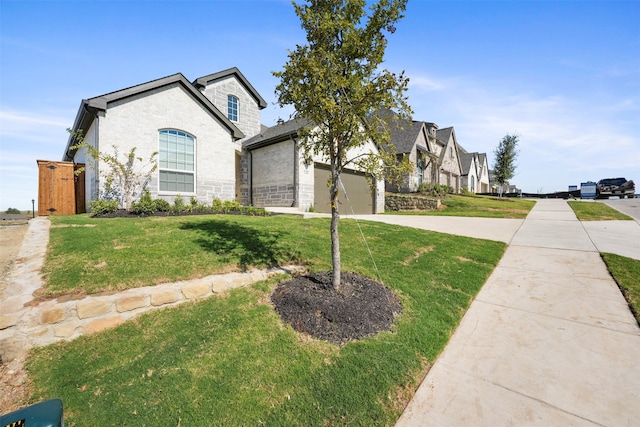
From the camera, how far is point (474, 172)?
42875 millimetres

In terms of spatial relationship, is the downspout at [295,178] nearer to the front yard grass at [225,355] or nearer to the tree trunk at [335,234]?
the front yard grass at [225,355]

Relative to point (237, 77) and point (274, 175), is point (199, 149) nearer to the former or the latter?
point (274, 175)

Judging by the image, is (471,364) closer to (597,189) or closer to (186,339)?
(186,339)

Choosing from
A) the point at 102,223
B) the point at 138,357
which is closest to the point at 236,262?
the point at 138,357

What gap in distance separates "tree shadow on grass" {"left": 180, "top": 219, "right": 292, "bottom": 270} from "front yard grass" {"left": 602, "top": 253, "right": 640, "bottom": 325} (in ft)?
20.3

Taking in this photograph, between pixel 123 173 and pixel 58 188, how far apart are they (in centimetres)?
376

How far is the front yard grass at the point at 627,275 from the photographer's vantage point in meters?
4.54

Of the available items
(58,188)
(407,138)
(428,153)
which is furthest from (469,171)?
(58,188)

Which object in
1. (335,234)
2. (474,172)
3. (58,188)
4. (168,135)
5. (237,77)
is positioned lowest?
(335,234)

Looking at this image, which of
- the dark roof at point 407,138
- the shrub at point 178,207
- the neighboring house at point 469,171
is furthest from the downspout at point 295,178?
the neighboring house at point 469,171

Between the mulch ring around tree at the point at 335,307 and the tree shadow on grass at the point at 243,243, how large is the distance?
3.63ft

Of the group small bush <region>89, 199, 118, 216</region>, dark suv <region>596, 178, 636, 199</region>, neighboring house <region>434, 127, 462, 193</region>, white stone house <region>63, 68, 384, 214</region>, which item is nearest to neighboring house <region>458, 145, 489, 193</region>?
neighboring house <region>434, 127, 462, 193</region>

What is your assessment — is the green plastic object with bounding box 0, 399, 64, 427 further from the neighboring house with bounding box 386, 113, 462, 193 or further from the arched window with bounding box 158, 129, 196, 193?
the neighboring house with bounding box 386, 113, 462, 193

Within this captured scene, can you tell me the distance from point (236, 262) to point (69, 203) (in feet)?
36.6
